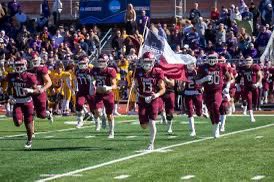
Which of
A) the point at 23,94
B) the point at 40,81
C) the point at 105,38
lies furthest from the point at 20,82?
the point at 105,38

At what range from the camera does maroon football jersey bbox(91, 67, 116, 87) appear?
1994 centimetres

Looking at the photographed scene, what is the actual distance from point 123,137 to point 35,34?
18.1m

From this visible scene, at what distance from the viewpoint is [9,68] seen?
105 ft

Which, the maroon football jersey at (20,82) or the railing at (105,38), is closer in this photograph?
the maroon football jersey at (20,82)

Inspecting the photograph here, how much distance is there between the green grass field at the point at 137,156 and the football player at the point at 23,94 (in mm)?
507

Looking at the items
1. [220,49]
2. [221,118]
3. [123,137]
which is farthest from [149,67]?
[220,49]

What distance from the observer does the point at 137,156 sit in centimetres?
1502

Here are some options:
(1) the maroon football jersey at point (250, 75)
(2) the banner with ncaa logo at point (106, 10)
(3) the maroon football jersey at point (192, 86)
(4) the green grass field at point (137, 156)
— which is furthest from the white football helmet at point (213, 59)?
(2) the banner with ncaa logo at point (106, 10)

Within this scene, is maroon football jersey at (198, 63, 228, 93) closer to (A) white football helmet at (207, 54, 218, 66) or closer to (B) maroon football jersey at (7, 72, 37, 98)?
(A) white football helmet at (207, 54, 218, 66)

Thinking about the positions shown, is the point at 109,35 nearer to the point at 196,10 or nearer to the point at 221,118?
the point at 196,10

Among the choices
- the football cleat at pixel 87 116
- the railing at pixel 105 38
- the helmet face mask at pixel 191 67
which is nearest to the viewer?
the helmet face mask at pixel 191 67

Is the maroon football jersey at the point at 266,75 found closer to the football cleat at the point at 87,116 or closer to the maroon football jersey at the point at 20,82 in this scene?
the football cleat at the point at 87,116

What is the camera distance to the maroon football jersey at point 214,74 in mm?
18812

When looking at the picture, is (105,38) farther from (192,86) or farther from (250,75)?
(192,86)
